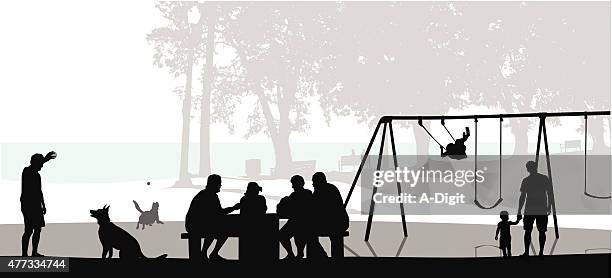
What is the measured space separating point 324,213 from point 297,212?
16.3 inches

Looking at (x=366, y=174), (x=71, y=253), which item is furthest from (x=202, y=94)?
(x=71, y=253)

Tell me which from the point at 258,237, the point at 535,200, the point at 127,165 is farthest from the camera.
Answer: the point at 127,165

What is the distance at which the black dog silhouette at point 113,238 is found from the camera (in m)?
13.3

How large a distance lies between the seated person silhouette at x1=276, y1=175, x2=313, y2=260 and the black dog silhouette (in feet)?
7.57

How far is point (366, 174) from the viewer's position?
30.1m

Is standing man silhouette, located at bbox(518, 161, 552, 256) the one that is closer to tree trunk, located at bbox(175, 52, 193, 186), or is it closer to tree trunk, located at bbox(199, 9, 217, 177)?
tree trunk, located at bbox(175, 52, 193, 186)

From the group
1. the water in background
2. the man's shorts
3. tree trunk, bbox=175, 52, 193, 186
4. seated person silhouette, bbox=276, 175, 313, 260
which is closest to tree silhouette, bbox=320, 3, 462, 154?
tree trunk, bbox=175, 52, 193, 186

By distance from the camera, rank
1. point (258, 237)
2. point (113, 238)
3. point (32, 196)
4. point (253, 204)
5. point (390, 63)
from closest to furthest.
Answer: point (113, 238) → point (253, 204) → point (258, 237) → point (32, 196) → point (390, 63)

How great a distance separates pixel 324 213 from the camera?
1424 cm

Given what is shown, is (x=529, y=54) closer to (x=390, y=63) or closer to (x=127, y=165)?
(x=390, y=63)

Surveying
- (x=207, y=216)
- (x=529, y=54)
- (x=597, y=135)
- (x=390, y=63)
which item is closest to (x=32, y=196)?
(x=207, y=216)

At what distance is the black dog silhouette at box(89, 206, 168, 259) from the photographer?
1332 cm

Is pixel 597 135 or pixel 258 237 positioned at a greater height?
pixel 597 135

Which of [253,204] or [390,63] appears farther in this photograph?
[390,63]
